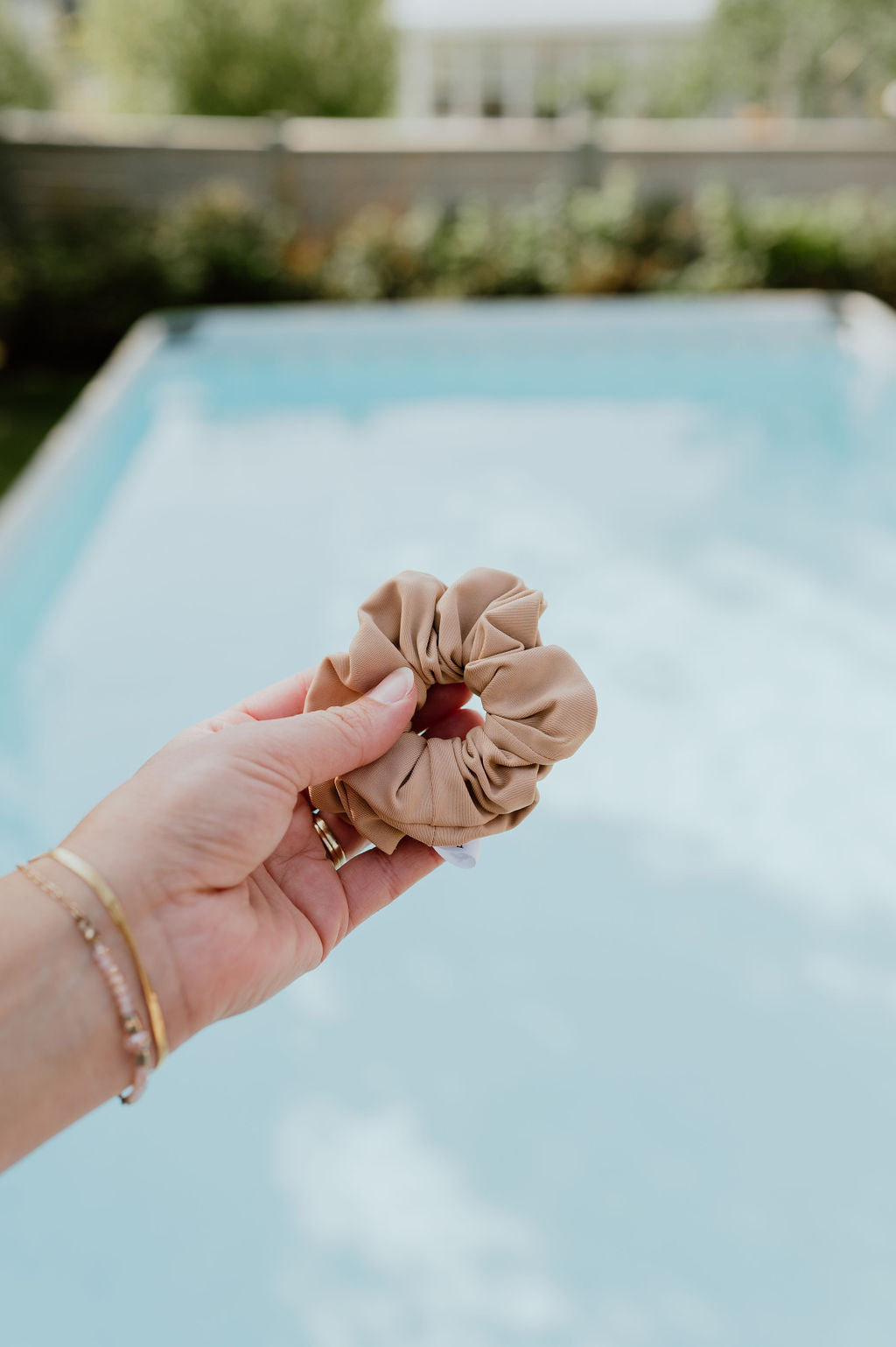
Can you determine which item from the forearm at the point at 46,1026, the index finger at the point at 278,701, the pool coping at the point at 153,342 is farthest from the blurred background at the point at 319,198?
the forearm at the point at 46,1026

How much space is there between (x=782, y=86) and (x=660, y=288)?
990 inches

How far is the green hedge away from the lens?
9.10 metres

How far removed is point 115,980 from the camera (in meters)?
1.36

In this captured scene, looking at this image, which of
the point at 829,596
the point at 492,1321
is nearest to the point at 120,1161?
the point at 492,1321

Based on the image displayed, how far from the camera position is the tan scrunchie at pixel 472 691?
153cm

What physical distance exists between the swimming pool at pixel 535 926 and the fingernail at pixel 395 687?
1751 mm

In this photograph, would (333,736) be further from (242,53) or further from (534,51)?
(534,51)

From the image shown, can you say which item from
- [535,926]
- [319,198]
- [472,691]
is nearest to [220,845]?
[472,691]

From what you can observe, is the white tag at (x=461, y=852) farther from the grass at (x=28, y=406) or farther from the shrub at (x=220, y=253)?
the shrub at (x=220, y=253)

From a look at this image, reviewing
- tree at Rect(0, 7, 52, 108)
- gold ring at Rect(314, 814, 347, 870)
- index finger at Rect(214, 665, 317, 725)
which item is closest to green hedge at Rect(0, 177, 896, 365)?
tree at Rect(0, 7, 52, 108)

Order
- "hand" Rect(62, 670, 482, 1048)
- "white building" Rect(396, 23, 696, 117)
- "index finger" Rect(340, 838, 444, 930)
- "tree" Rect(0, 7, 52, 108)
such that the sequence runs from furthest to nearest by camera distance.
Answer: "white building" Rect(396, 23, 696, 117) → "tree" Rect(0, 7, 52, 108) → "index finger" Rect(340, 838, 444, 930) → "hand" Rect(62, 670, 482, 1048)

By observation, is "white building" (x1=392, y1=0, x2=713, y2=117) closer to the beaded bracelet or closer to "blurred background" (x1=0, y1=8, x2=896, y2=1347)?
"blurred background" (x1=0, y1=8, x2=896, y2=1347)

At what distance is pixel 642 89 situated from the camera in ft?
102

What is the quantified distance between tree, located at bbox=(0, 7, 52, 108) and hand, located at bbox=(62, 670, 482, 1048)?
13.2 m
